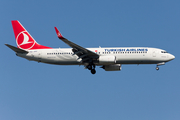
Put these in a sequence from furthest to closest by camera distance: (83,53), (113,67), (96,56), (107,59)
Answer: (113,67) < (96,56) < (83,53) < (107,59)

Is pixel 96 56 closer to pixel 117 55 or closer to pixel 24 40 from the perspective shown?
pixel 117 55

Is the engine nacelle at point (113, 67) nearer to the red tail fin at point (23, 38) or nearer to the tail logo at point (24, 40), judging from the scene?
the red tail fin at point (23, 38)

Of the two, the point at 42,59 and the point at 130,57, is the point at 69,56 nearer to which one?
the point at 42,59

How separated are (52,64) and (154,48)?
57.8 feet

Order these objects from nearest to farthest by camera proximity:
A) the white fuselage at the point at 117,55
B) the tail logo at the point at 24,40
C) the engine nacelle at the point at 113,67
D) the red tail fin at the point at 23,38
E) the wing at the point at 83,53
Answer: the wing at the point at 83,53 < the white fuselage at the point at 117,55 < the engine nacelle at the point at 113,67 < the red tail fin at the point at 23,38 < the tail logo at the point at 24,40

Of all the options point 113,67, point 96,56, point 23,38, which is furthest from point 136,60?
point 23,38

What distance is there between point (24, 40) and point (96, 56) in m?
14.5

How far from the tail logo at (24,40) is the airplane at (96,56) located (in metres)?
1.20

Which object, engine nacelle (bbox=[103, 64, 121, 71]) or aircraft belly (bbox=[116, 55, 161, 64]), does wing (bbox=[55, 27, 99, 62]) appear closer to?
aircraft belly (bbox=[116, 55, 161, 64])

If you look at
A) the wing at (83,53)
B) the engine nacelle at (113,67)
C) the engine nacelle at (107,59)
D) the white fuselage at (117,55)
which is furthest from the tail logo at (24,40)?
the engine nacelle at (113,67)

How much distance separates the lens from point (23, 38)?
5781 cm

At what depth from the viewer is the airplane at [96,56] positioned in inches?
2021

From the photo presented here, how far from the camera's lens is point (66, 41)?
47375 mm

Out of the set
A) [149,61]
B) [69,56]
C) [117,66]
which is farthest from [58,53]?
[149,61]
